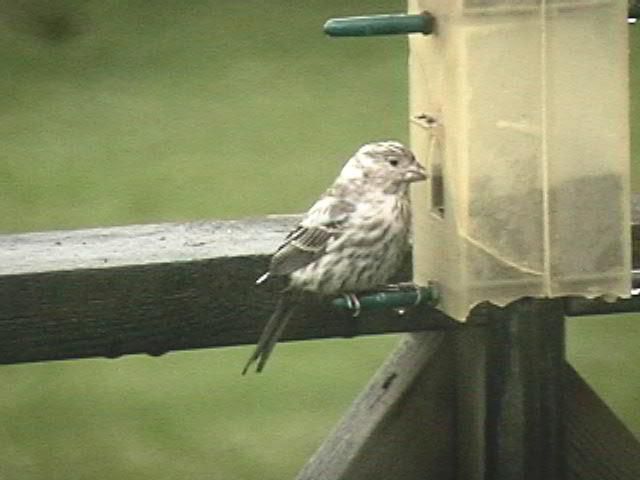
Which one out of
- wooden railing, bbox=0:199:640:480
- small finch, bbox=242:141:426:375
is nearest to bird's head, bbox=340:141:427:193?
small finch, bbox=242:141:426:375

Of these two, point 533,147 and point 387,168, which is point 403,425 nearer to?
point 387,168

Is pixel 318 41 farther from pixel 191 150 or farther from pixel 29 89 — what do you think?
pixel 29 89

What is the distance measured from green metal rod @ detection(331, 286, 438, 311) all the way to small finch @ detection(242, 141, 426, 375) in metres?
0.04

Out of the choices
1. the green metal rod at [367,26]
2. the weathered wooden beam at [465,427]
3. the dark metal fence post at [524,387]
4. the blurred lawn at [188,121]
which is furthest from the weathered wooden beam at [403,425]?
the blurred lawn at [188,121]

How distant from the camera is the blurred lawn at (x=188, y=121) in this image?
3555mm

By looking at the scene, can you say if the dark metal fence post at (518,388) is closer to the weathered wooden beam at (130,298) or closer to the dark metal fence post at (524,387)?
the dark metal fence post at (524,387)

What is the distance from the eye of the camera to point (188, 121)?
12.3 ft

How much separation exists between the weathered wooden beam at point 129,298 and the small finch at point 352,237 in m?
0.02

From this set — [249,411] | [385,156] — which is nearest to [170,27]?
[249,411]

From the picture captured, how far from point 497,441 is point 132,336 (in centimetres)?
42

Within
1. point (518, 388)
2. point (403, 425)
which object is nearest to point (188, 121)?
point (403, 425)

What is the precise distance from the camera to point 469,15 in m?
1.65

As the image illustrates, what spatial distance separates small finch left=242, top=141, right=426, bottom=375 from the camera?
5.72 ft

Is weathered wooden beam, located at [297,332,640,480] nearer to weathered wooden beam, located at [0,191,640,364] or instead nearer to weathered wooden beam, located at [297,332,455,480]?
weathered wooden beam, located at [297,332,455,480]
